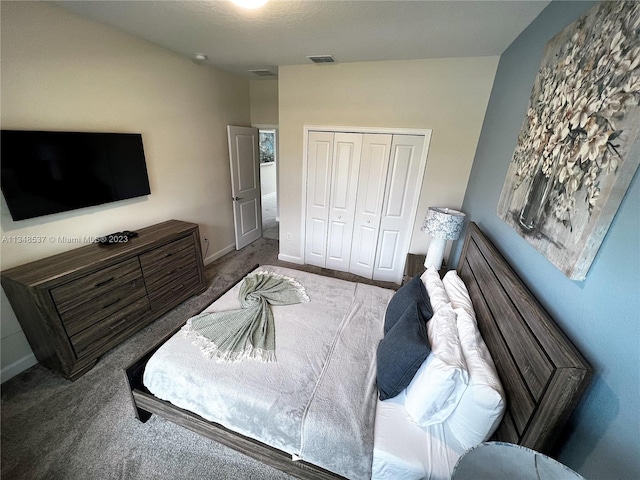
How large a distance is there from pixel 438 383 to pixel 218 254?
345 cm

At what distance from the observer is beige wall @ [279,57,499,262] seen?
2.51 meters

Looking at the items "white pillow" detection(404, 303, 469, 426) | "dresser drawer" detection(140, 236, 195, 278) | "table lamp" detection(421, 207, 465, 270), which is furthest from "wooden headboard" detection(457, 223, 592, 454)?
"dresser drawer" detection(140, 236, 195, 278)

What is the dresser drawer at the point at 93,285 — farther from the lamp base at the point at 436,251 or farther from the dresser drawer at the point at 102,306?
the lamp base at the point at 436,251

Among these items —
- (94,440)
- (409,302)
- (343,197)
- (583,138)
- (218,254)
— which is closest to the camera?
(583,138)

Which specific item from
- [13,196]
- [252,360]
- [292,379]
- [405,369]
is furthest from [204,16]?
[405,369]

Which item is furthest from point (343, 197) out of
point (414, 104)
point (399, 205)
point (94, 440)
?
point (94, 440)

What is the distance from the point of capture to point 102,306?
6.50ft

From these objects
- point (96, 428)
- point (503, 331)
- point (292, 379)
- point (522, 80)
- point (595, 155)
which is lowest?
point (96, 428)

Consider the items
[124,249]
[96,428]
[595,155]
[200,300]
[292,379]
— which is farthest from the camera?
[200,300]

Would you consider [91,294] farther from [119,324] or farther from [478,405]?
[478,405]

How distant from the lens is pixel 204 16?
1833mm

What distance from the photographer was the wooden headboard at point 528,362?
795mm

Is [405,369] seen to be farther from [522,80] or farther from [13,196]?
[13,196]

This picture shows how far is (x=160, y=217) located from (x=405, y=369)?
286 centimetres
